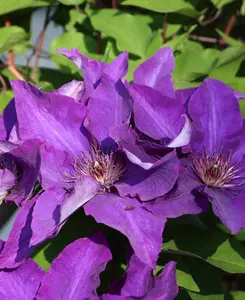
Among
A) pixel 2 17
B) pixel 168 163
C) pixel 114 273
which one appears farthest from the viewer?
pixel 2 17

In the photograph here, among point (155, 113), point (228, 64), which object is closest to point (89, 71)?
point (155, 113)

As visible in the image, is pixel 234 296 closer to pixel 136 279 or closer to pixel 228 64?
pixel 136 279

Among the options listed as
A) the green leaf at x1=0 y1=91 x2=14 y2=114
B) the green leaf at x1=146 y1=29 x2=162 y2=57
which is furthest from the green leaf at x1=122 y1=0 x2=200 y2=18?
the green leaf at x1=0 y1=91 x2=14 y2=114

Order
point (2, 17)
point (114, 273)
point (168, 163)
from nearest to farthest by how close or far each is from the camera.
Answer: point (168, 163) → point (114, 273) → point (2, 17)

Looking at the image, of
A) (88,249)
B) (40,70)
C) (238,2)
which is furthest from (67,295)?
(238,2)

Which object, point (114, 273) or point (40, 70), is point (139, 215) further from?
point (40, 70)

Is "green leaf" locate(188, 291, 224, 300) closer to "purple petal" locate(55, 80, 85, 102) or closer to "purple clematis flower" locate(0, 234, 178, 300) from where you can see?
"purple clematis flower" locate(0, 234, 178, 300)

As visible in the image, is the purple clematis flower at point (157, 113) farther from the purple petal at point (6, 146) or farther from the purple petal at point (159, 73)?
the purple petal at point (6, 146)

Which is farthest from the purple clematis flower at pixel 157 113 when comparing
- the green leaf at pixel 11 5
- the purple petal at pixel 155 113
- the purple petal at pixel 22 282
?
the green leaf at pixel 11 5
